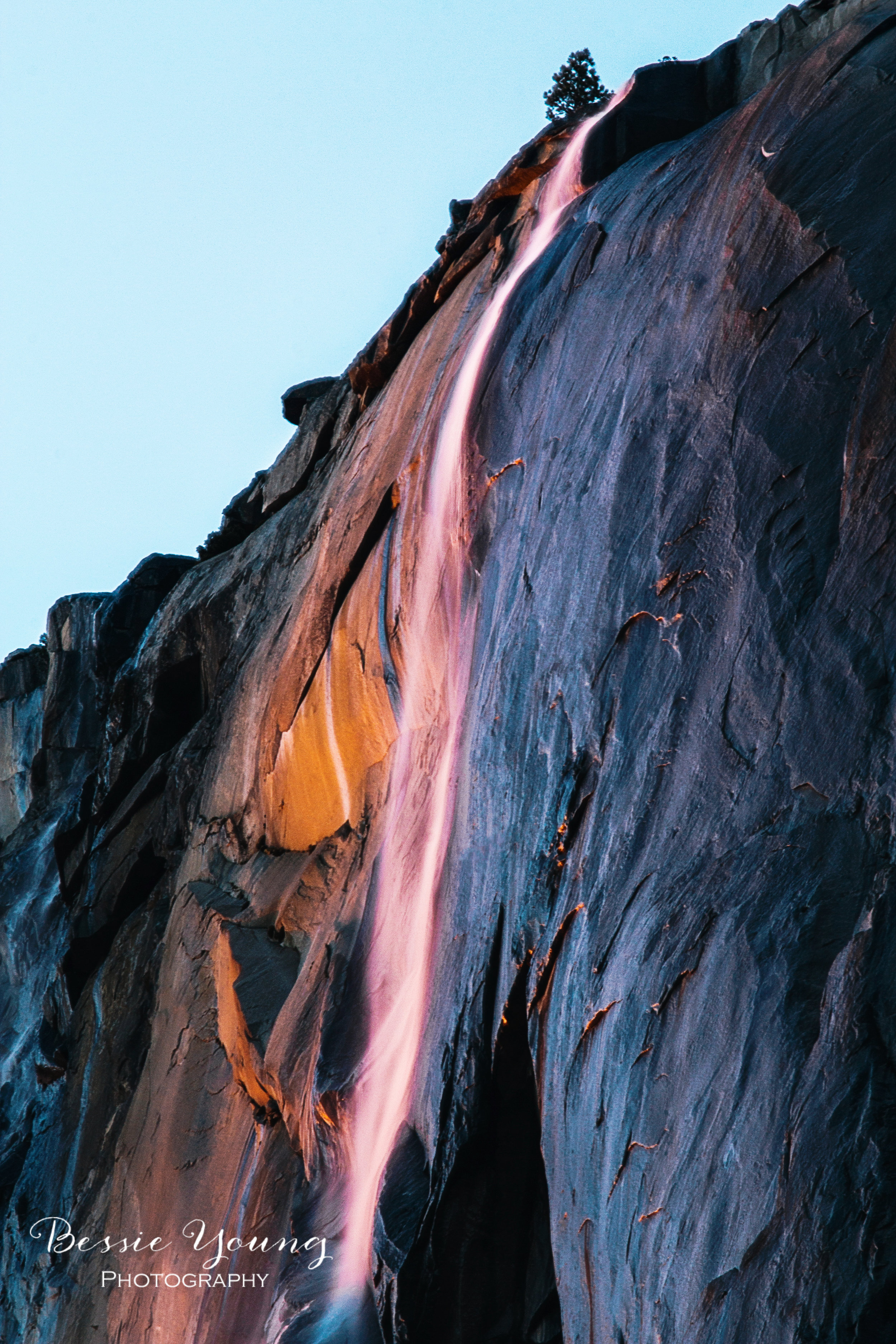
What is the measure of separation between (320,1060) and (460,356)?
15.8ft

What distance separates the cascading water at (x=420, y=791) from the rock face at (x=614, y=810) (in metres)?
0.18

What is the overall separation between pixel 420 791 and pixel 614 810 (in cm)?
289

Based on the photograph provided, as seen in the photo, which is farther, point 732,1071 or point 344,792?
point 344,792

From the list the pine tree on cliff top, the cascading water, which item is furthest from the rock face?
the pine tree on cliff top

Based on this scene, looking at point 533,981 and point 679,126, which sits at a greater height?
point 679,126

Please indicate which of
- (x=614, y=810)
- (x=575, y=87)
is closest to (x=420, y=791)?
(x=614, y=810)

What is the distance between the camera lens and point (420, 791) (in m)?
7.91

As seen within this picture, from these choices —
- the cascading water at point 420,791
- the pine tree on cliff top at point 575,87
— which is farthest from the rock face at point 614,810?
the pine tree on cliff top at point 575,87

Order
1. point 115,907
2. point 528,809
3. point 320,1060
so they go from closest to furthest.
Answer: point 528,809
point 320,1060
point 115,907

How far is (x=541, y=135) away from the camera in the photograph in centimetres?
909

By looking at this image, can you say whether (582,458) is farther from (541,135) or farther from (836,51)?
(541,135)

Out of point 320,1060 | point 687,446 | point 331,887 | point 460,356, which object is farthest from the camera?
point 331,887

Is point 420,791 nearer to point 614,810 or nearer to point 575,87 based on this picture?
point 614,810

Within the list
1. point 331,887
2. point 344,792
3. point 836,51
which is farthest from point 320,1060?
point 836,51
